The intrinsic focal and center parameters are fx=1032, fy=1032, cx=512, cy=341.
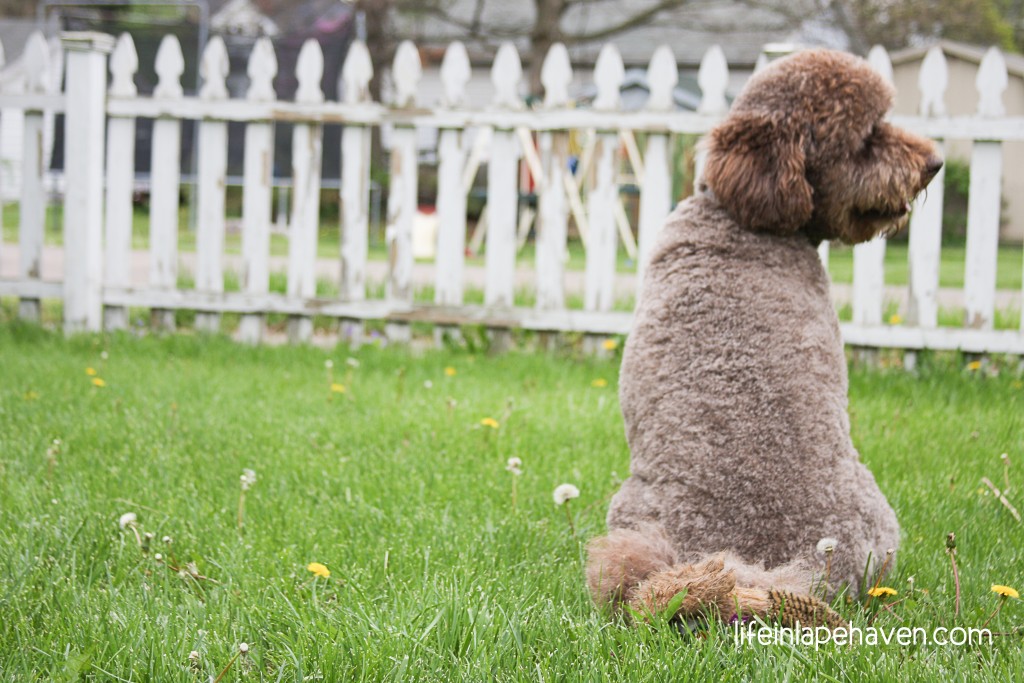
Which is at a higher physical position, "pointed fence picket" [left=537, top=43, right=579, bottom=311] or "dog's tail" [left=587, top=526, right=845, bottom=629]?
"pointed fence picket" [left=537, top=43, right=579, bottom=311]

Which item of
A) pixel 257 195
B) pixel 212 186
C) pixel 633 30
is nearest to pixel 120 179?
pixel 212 186

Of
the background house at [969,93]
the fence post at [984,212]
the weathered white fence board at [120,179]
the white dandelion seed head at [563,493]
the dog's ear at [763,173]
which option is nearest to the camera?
the dog's ear at [763,173]

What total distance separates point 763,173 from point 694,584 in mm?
841

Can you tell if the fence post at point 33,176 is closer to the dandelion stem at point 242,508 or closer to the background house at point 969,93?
the dandelion stem at point 242,508

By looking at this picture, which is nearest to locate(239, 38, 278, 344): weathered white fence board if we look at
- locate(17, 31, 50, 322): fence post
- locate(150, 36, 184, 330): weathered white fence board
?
locate(150, 36, 184, 330): weathered white fence board

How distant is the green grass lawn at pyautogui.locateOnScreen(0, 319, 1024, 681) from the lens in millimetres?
1825

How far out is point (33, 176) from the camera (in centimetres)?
567

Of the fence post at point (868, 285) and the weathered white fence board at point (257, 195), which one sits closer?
the fence post at point (868, 285)

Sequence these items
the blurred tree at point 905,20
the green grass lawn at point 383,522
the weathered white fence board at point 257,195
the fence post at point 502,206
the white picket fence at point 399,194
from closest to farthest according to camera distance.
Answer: the green grass lawn at point 383,522, the white picket fence at point 399,194, the fence post at point 502,206, the weathered white fence board at point 257,195, the blurred tree at point 905,20

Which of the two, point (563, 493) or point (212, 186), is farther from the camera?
point (212, 186)

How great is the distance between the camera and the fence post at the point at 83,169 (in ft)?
18.2

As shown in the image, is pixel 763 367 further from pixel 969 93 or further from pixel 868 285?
pixel 969 93

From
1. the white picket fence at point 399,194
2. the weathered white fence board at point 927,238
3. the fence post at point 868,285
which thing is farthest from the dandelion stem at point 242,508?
the weathered white fence board at point 927,238

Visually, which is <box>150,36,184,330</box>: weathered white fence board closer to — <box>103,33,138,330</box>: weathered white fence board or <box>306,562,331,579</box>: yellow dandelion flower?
<box>103,33,138,330</box>: weathered white fence board
